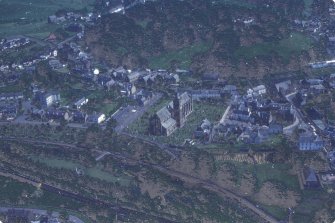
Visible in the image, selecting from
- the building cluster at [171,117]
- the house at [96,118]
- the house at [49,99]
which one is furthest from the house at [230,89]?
the house at [49,99]

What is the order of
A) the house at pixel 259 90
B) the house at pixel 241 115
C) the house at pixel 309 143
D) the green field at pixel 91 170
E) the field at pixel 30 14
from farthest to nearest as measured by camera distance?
the field at pixel 30 14, the house at pixel 259 90, the house at pixel 241 115, the house at pixel 309 143, the green field at pixel 91 170

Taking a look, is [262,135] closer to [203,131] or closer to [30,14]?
[203,131]

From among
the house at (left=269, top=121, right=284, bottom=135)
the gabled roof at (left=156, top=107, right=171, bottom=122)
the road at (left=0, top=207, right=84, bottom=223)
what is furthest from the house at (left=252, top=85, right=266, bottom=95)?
the road at (left=0, top=207, right=84, bottom=223)

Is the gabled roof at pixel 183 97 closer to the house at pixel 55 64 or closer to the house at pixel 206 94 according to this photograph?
the house at pixel 206 94

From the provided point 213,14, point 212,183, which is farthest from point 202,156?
point 213,14

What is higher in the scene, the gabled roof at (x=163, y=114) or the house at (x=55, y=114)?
the gabled roof at (x=163, y=114)

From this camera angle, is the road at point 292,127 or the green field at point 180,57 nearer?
the road at point 292,127

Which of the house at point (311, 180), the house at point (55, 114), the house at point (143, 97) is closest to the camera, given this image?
the house at point (311, 180)
